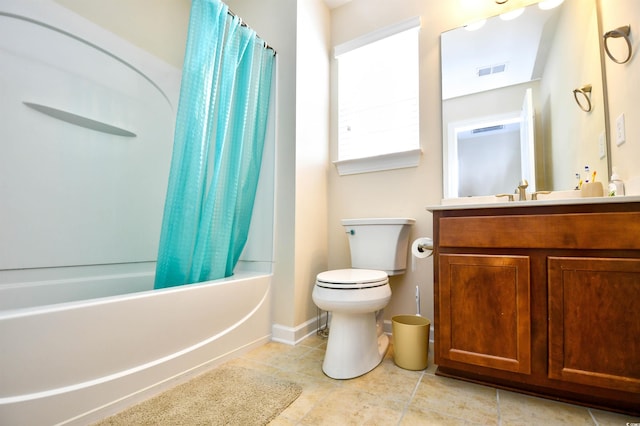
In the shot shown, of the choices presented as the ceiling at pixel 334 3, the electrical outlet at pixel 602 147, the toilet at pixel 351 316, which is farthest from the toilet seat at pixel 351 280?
the ceiling at pixel 334 3

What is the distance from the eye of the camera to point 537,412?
1.07 meters

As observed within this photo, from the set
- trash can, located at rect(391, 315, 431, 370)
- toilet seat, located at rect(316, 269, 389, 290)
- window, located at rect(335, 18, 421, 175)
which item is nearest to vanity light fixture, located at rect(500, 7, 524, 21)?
window, located at rect(335, 18, 421, 175)

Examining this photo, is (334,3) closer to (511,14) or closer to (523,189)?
(511,14)

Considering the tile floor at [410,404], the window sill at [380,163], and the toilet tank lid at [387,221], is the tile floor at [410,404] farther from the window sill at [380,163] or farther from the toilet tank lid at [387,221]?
the window sill at [380,163]

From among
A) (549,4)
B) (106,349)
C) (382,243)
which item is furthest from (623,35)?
(106,349)

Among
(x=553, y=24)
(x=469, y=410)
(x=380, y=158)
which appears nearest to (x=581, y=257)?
(x=469, y=410)

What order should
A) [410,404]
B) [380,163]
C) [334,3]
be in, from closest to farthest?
[410,404] → [380,163] → [334,3]

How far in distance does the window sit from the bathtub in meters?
1.30

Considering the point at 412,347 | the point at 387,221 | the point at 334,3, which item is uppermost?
the point at 334,3

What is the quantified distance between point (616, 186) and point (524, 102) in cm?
66

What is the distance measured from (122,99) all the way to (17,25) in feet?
1.70

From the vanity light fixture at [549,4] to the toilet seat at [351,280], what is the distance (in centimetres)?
174

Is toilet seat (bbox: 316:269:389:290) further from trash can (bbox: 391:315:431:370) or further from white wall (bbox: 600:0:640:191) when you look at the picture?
white wall (bbox: 600:0:640:191)

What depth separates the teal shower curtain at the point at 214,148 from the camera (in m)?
1.36
